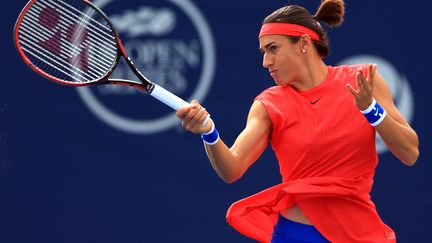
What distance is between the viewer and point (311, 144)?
368 cm

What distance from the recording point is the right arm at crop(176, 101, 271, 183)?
349cm

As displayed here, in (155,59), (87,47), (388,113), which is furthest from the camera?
(155,59)

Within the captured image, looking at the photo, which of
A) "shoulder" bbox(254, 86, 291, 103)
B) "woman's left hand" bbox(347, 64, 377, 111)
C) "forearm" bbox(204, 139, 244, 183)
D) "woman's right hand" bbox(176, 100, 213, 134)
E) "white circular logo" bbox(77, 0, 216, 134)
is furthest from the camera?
"white circular logo" bbox(77, 0, 216, 134)

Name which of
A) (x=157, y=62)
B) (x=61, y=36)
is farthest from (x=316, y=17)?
(x=157, y=62)

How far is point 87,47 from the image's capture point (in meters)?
4.18

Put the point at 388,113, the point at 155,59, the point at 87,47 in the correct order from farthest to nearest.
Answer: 1. the point at 155,59
2. the point at 87,47
3. the point at 388,113

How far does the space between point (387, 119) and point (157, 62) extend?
247 centimetres

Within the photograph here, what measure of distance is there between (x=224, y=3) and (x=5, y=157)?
1662mm

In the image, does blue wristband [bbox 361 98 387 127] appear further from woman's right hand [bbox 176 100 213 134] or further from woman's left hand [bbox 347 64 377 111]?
woman's right hand [bbox 176 100 213 134]

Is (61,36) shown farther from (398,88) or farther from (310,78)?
(398,88)

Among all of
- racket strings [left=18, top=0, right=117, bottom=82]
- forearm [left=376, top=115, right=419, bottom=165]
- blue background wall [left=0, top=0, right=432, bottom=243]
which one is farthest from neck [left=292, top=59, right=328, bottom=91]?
blue background wall [left=0, top=0, right=432, bottom=243]

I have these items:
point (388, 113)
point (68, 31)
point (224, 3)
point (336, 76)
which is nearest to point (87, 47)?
point (68, 31)

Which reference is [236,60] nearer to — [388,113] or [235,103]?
[235,103]

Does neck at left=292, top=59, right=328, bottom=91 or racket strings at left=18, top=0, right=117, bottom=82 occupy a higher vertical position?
neck at left=292, top=59, right=328, bottom=91
